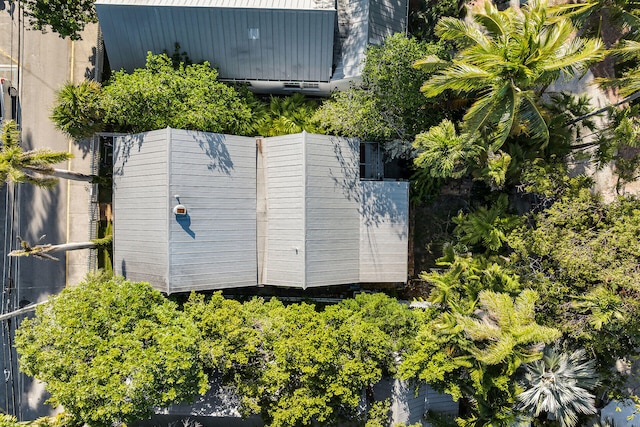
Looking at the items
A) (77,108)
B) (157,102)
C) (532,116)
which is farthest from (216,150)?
(532,116)

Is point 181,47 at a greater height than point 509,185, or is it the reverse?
point 181,47

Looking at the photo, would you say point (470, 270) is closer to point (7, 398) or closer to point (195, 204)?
point (195, 204)

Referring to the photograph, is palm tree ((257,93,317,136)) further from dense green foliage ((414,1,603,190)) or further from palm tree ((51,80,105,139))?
palm tree ((51,80,105,139))

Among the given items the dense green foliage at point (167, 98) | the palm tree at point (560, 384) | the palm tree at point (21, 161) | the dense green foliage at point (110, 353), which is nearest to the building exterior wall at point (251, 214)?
the dense green foliage at point (167, 98)

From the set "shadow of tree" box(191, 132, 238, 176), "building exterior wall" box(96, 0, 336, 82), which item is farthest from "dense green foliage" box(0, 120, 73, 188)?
"building exterior wall" box(96, 0, 336, 82)

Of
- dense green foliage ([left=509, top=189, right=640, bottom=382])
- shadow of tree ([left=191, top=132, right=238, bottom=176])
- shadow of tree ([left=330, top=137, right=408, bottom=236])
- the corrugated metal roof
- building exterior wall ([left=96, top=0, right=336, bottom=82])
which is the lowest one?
dense green foliage ([left=509, top=189, right=640, bottom=382])

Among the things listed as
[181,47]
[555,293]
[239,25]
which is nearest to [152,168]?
[181,47]

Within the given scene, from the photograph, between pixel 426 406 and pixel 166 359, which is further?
pixel 426 406
